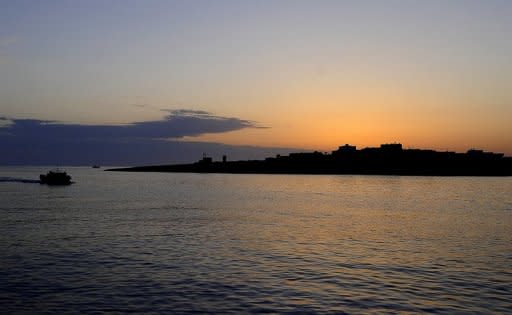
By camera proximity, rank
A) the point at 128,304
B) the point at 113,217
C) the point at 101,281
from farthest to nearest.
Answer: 1. the point at 113,217
2. the point at 101,281
3. the point at 128,304

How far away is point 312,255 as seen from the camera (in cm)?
3362

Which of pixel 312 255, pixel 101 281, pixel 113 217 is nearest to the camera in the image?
pixel 101 281

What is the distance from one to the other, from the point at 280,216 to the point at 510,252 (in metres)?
30.8

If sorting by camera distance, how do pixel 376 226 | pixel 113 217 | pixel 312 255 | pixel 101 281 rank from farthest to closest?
pixel 113 217 → pixel 376 226 → pixel 312 255 → pixel 101 281

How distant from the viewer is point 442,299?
73.7 ft

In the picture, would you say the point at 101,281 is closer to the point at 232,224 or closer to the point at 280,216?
the point at 232,224

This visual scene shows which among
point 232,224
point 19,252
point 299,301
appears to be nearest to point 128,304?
point 299,301

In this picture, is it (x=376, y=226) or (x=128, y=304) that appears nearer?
(x=128, y=304)

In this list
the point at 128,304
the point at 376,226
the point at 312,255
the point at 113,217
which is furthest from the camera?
the point at 113,217

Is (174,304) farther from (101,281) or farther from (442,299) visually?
(442,299)

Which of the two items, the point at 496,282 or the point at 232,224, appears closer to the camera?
the point at 496,282

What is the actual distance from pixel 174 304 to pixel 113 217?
132 feet

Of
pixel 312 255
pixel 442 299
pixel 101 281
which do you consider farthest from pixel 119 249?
pixel 442 299

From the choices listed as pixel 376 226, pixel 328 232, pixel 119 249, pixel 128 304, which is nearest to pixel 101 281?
pixel 128 304
